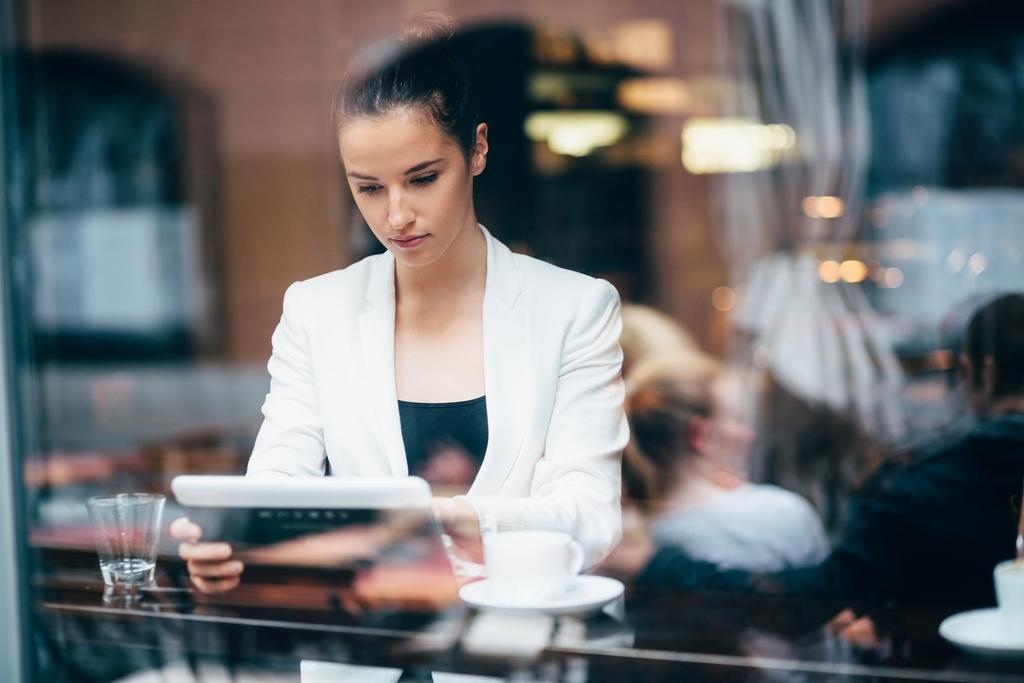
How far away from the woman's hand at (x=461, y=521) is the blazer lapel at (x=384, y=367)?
0.08 m

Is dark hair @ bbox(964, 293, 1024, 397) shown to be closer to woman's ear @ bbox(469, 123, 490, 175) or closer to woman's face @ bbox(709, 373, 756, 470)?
woman's face @ bbox(709, 373, 756, 470)

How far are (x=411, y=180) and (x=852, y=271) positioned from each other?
347 centimetres

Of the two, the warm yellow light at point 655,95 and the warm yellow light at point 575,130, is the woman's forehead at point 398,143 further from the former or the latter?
the warm yellow light at point 655,95

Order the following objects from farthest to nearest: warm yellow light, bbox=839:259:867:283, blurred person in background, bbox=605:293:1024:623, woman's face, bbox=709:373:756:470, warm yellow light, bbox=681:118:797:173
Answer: warm yellow light, bbox=839:259:867:283 → warm yellow light, bbox=681:118:797:173 → woman's face, bbox=709:373:756:470 → blurred person in background, bbox=605:293:1024:623

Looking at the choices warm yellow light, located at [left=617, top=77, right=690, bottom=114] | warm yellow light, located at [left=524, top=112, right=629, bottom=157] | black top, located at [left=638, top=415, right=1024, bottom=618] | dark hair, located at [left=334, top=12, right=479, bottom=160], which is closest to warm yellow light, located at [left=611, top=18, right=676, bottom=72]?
warm yellow light, located at [left=617, top=77, right=690, bottom=114]

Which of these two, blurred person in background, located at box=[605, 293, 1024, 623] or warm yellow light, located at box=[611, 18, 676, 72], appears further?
warm yellow light, located at box=[611, 18, 676, 72]

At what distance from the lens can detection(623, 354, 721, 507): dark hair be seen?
2664mm

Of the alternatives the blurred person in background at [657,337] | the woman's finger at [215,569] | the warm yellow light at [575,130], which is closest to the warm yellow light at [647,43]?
the warm yellow light at [575,130]

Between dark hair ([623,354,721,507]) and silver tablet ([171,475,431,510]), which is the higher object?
silver tablet ([171,475,431,510])

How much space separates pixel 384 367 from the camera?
167 cm

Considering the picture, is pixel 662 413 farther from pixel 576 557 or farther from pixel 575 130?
pixel 576 557

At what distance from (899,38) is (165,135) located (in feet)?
11.5

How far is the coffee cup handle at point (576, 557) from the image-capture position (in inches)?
62.2

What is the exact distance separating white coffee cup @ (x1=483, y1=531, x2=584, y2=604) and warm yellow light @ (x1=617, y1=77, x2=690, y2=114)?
4.27m
